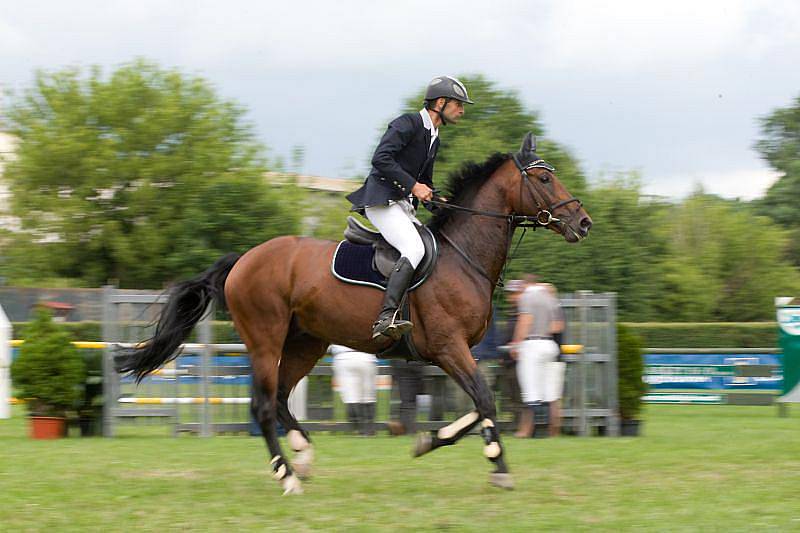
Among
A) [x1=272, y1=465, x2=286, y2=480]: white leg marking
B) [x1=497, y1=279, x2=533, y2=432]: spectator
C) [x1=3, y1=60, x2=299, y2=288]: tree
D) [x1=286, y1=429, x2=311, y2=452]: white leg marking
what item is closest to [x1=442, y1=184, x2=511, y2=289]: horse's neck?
[x1=286, y1=429, x2=311, y2=452]: white leg marking

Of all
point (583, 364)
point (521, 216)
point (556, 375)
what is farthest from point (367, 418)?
point (521, 216)

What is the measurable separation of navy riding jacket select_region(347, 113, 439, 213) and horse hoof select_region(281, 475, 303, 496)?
6.83 ft

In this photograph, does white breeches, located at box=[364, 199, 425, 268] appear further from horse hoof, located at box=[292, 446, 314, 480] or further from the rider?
horse hoof, located at box=[292, 446, 314, 480]

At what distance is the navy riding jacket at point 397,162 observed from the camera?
314 inches

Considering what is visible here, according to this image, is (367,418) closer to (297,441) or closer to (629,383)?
(629,383)

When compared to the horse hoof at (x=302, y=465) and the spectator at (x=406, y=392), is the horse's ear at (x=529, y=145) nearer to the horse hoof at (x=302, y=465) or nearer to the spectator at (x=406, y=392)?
the horse hoof at (x=302, y=465)

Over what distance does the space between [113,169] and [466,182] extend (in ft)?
91.2

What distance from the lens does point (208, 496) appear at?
7.54 m

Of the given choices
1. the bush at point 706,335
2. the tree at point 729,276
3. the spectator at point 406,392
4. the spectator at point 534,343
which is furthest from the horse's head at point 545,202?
the tree at point 729,276

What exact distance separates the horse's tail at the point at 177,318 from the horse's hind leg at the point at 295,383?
76 centimetres

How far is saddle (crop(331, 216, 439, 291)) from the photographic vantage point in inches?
318

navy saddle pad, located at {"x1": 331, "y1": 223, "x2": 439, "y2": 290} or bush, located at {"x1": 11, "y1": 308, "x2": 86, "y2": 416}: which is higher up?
navy saddle pad, located at {"x1": 331, "y1": 223, "x2": 439, "y2": 290}

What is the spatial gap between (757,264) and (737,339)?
14.0 meters

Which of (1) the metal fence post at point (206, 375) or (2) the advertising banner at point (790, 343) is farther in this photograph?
(2) the advertising banner at point (790, 343)
